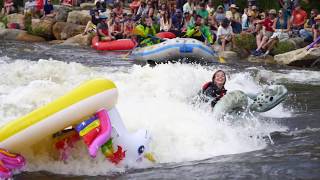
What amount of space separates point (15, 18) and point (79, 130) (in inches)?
669

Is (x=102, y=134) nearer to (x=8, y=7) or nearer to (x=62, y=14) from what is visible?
(x=62, y=14)

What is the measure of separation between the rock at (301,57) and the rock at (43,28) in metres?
9.18

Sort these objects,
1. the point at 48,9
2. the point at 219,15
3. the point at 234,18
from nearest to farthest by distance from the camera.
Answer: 1. the point at 219,15
2. the point at 234,18
3. the point at 48,9

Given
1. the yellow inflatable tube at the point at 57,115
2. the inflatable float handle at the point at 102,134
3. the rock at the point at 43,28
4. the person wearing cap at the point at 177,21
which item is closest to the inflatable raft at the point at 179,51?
the person wearing cap at the point at 177,21

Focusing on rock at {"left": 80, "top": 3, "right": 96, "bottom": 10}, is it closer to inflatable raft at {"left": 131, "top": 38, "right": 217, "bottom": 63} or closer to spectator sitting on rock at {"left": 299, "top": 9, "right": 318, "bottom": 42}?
inflatable raft at {"left": 131, "top": 38, "right": 217, "bottom": 63}

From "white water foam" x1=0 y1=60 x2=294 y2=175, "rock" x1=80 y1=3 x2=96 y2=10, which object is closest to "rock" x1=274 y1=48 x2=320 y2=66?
"white water foam" x1=0 y1=60 x2=294 y2=175

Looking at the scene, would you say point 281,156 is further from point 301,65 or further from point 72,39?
point 72,39

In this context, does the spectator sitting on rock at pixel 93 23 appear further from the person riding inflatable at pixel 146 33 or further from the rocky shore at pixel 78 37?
the person riding inflatable at pixel 146 33

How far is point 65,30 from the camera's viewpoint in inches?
798

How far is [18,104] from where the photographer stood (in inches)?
300

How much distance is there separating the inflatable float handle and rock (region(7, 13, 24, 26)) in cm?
1637

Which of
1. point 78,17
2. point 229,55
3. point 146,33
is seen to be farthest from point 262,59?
point 78,17

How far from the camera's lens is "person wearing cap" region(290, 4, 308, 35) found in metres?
16.1

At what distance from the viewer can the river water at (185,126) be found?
17.4 feet
